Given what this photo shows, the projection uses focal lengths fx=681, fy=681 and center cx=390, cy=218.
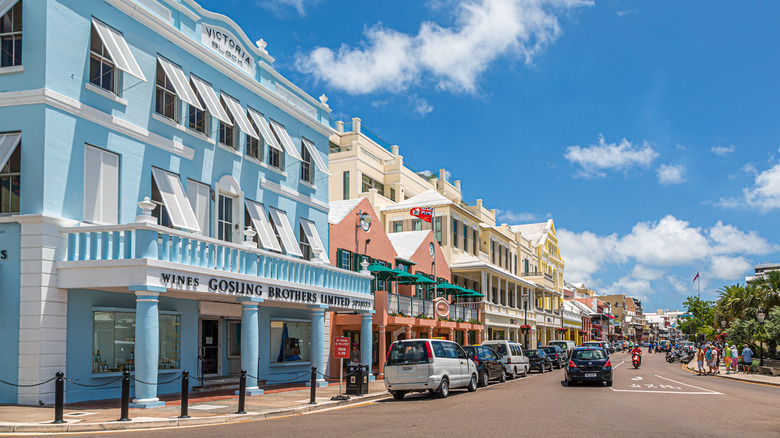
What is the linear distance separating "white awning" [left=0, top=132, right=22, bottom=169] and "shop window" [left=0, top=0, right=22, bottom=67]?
5.88 ft

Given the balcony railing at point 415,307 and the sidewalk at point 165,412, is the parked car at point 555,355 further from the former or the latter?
the sidewalk at point 165,412

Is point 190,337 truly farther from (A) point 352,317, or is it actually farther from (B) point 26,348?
(A) point 352,317

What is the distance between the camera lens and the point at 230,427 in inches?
528

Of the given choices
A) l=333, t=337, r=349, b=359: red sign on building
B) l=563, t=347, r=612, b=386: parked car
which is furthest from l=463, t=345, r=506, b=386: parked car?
l=333, t=337, r=349, b=359: red sign on building

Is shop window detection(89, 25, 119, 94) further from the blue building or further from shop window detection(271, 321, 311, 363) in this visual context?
shop window detection(271, 321, 311, 363)

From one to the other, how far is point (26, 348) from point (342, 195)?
3051cm

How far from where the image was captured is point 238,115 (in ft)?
74.3

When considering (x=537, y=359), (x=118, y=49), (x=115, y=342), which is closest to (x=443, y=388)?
(x=115, y=342)

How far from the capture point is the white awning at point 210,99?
2108 centimetres

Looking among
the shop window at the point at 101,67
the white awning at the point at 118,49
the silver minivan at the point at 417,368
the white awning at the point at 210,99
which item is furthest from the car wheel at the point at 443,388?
the shop window at the point at 101,67

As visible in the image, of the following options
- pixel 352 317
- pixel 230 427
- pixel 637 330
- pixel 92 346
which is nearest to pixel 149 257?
pixel 92 346

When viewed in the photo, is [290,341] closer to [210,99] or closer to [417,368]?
[417,368]

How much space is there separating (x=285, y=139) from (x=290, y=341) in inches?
304

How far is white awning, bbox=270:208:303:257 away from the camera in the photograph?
24906 mm
